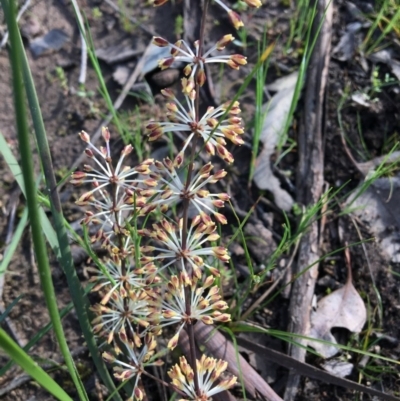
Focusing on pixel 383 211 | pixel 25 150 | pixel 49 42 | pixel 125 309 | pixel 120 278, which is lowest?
pixel 383 211

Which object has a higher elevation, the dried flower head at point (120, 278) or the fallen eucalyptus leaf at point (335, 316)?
the dried flower head at point (120, 278)

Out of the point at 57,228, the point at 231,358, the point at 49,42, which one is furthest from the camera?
the point at 49,42

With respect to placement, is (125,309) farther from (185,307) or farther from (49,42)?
(49,42)

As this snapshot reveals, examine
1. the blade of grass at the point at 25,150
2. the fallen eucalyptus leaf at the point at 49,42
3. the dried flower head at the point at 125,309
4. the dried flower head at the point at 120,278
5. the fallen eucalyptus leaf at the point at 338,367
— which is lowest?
the fallen eucalyptus leaf at the point at 338,367

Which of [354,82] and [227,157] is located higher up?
[227,157]

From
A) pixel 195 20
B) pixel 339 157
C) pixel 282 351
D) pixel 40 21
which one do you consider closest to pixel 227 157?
pixel 282 351

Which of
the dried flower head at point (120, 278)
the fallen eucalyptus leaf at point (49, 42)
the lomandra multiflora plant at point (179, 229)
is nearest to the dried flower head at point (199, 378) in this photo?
the lomandra multiflora plant at point (179, 229)

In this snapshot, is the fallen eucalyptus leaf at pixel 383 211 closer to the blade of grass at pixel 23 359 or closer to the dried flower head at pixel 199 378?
the dried flower head at pixel 199 378

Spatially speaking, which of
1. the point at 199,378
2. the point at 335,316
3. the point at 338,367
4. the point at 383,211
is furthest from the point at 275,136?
the point at 199,378

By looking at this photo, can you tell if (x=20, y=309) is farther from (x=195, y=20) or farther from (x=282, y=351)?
(x=195, y=20)
